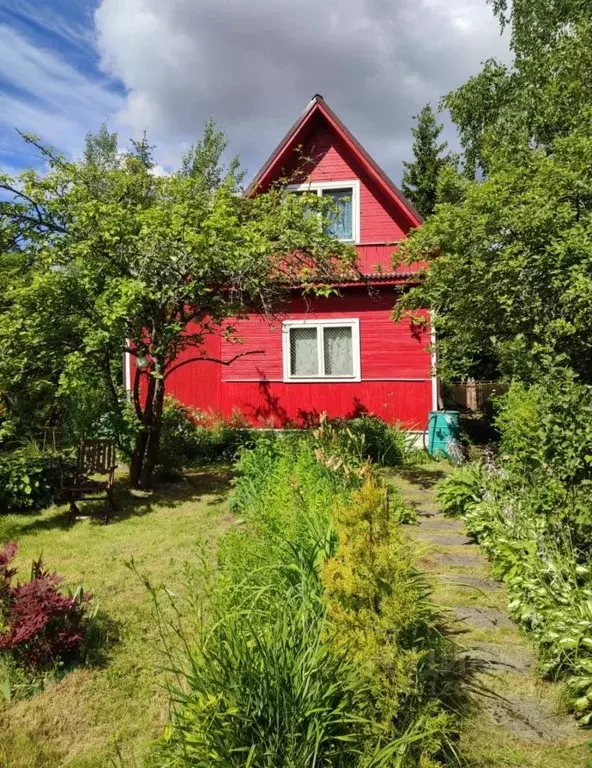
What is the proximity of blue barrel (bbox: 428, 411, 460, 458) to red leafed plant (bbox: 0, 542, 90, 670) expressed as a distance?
330 inches

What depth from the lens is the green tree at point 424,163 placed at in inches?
1131

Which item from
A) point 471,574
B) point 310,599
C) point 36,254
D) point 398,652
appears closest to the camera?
point 398,652

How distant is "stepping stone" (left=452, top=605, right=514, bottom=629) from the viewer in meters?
3.94

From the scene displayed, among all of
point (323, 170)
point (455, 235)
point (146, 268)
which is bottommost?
point (146, 268)

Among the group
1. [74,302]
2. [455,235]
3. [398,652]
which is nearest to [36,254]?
[74,302]

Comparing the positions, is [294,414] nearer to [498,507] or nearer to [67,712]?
[498,507]

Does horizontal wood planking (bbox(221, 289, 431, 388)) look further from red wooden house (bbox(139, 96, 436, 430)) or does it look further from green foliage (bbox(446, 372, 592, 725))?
green foliage (bbox(446, 372, 592, 725))

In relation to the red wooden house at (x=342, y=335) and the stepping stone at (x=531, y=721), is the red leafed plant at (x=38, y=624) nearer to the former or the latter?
the stepping stone at (x=531, y=721)

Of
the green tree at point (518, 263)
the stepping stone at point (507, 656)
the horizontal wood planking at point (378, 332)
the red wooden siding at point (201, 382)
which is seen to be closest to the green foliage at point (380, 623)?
the stepping stone at point (507, 656)

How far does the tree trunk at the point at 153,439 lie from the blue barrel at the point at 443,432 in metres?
5.83

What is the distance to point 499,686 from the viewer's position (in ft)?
10.8

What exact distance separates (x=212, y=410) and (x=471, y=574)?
30.7 ft

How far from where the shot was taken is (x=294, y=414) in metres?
12.4

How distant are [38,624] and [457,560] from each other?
381 cm
